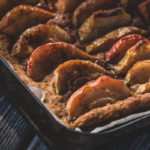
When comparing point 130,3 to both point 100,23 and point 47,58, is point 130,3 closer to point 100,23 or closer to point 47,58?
point 100,23

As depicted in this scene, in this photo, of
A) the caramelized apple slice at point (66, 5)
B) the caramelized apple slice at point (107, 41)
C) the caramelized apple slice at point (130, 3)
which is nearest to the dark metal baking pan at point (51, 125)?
the caramelized apple slice at point (107, 41)

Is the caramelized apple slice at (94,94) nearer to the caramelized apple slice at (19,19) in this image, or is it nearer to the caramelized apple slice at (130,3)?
the caramelized apple slice at (19,19)

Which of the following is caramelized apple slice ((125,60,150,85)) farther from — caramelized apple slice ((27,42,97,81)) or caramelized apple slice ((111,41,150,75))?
caramelized apple slice ((27,42,97,81))

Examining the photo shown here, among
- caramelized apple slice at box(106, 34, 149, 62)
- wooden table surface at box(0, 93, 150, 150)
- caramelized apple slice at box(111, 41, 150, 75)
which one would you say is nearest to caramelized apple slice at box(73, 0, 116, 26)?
caramelized apple slice at box(106, 34, 149, 62)

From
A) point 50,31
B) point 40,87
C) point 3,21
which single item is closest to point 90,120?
point 40,87

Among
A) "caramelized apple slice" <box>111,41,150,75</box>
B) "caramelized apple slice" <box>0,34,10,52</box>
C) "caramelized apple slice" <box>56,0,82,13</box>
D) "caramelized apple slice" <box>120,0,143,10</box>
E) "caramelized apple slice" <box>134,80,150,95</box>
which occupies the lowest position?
"caramelized apple slice" <box>134,80,150,95</box>

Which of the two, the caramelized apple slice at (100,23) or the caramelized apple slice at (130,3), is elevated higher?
the caramelized apple slice at (100,23)
